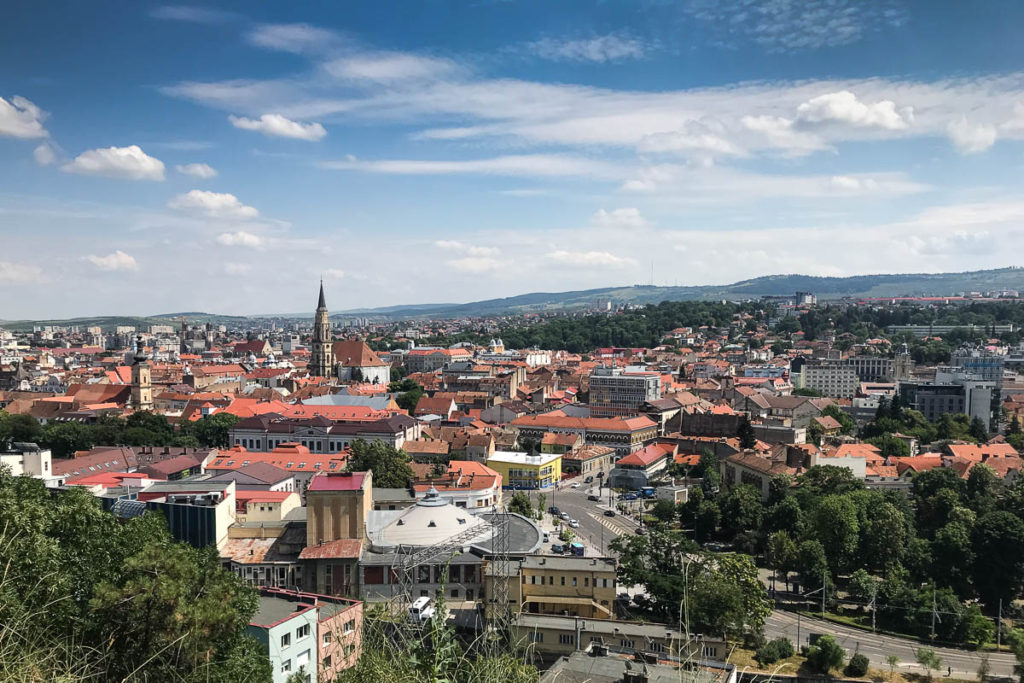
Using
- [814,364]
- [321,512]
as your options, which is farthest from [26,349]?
[321,512]

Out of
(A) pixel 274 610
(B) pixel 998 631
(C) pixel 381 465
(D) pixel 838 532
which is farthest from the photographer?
(C) pixel 381 465

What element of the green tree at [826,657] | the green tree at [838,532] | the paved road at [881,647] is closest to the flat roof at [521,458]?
the green tree at [838,532]

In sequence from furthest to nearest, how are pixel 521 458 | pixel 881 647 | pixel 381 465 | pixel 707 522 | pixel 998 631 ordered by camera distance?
pixel 521 458 → pixel 381 465 → pixel 707 522 → pixel 998 631 → pixel 881 647

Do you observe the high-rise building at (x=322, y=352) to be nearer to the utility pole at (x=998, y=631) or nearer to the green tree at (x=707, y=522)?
the green tree at (x=707, y=522)

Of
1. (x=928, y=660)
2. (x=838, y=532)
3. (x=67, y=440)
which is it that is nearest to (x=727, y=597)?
(x=928, y=660)

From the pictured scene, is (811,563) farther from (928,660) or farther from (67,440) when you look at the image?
(67,440)

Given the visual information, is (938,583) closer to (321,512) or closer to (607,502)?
(607,502)

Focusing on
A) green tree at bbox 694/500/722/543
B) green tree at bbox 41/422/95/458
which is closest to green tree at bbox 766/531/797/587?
green tree at bbox 694/500/722/543

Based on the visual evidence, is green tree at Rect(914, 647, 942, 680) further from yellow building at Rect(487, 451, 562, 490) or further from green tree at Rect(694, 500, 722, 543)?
yellow building at Rect(487, 451, 562, 490)
